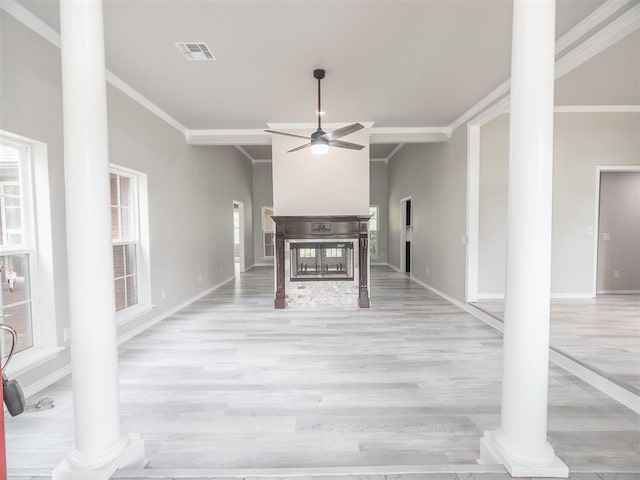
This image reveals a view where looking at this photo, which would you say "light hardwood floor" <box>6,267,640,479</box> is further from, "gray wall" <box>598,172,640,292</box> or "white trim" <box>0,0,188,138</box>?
"gray wall" <box>598,172,640,292</box>

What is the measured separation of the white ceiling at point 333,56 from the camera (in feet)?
8.12

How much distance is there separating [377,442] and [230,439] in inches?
35.1

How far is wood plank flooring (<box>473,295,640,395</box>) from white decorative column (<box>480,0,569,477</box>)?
4.64 ft

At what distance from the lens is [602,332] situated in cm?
353

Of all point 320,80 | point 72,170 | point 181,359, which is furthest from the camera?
point 320,80

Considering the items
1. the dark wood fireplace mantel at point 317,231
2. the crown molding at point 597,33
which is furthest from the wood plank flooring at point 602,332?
the crown molding at point 597,33

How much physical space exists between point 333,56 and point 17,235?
3120 mm

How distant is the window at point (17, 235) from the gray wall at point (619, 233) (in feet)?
24.3

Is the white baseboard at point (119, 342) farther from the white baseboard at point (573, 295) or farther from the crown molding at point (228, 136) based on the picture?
the white baseboard at point (573, 295)

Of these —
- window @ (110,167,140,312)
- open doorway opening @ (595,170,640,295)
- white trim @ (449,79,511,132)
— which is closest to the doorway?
white trim @ (449,79,511,132)

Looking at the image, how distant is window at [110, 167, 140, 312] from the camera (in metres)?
3.93

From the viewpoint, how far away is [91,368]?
5.03 ft

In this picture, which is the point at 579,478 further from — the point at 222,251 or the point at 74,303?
the point at 222,251

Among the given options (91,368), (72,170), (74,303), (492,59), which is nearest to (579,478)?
(91,368)
